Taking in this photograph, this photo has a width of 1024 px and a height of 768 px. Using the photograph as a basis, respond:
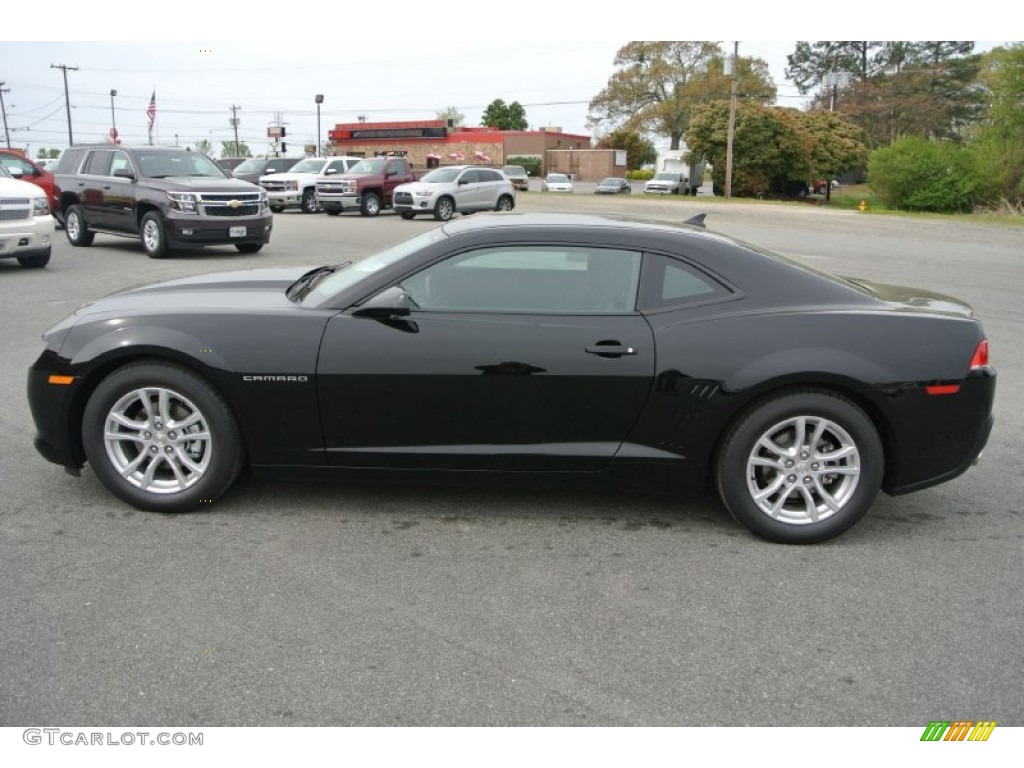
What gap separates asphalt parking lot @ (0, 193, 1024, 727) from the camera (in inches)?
118

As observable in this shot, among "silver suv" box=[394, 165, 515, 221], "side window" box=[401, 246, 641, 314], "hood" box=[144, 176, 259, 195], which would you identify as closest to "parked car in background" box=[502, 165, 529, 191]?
"silver suv" box=[394, 165, 515, 221]

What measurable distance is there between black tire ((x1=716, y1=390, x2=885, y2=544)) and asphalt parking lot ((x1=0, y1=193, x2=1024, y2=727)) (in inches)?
5.6

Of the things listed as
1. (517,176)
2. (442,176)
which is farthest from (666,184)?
(442,176)

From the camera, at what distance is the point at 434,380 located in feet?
14.0

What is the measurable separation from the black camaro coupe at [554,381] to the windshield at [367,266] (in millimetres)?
64

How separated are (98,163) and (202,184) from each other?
244cm

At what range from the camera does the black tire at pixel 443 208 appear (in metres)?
27.7

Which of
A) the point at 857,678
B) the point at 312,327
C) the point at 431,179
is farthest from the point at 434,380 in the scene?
the point at 431,179

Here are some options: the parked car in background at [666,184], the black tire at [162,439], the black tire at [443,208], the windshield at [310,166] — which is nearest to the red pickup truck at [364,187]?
the black tire at [443,208]

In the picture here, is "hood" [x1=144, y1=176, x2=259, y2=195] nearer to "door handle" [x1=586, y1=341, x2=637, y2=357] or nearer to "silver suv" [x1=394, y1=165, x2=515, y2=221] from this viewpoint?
"silver suv" [x1=394, y1=165, x2=515, y2=221]

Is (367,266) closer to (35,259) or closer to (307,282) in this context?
(307,282)

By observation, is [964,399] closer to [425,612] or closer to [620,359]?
[620,359]

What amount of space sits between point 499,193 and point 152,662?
2710 cm

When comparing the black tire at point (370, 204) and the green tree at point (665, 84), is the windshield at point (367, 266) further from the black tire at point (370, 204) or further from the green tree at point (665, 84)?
the green tree at point (665, 84)
